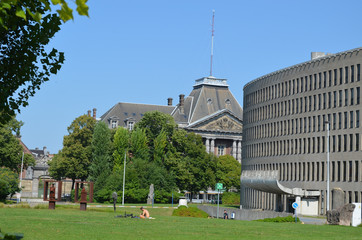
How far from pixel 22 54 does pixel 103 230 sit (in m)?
16.6

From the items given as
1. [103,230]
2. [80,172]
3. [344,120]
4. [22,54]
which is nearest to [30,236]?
[103,230]

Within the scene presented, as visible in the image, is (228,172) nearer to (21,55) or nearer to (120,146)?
(120,146)

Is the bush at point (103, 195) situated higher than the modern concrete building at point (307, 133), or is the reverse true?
the modern concrete building at point (307, 133)

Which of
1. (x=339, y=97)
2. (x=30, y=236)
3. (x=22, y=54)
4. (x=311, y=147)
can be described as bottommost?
(x=30, y=236)

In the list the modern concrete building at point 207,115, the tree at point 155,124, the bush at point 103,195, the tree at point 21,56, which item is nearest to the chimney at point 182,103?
the modern concrete building at point 207,115

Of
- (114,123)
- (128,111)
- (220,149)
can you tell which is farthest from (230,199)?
(128,111)

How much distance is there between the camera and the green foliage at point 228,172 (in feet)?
414

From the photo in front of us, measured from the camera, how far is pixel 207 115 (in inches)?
6088

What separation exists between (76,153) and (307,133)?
40.8 metres

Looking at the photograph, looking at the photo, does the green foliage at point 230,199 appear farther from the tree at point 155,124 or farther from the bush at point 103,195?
the bush at point 103,195

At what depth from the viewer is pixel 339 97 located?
8294 centimetres

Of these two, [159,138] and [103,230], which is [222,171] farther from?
[103,230]

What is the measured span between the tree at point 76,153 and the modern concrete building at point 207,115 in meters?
37.1

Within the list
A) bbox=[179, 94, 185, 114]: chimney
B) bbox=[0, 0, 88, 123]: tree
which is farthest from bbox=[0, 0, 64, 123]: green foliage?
bbox=[179, 94, 185, 114]: chimney
